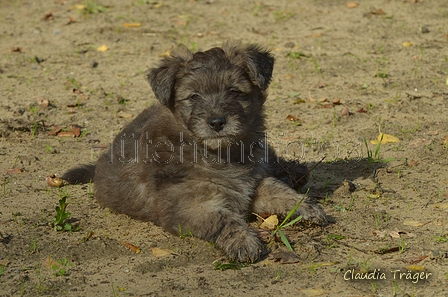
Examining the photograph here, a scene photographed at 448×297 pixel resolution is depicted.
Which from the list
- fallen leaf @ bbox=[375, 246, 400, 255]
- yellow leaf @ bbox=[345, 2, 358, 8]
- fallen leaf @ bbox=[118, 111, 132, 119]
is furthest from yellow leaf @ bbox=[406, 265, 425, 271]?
yellow leaf @ bbox=[345, 2, 358, 8]

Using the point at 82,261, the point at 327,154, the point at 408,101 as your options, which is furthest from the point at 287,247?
the point at 408,101

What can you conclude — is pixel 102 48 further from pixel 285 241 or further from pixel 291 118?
pixel 285 241

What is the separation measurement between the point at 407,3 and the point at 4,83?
6.48m

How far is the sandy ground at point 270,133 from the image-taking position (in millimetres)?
4777

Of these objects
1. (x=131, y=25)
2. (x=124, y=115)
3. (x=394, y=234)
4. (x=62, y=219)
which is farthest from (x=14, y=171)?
(x=131, y=25)

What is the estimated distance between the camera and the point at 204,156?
562 cm

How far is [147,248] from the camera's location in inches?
207

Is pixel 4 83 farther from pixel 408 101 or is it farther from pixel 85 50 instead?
pixel 408 101

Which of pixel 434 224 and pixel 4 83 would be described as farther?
pixel 4 83

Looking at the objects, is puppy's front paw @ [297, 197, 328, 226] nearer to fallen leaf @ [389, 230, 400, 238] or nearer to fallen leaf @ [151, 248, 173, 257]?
fallen leaf @ [389, 230, 400, 238]

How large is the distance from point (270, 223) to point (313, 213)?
0.34 m

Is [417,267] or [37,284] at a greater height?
[417,267]

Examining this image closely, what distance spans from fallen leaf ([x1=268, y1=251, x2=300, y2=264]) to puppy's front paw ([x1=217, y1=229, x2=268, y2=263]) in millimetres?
79

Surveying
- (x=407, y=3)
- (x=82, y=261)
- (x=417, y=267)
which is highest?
(x=407, y=3)
